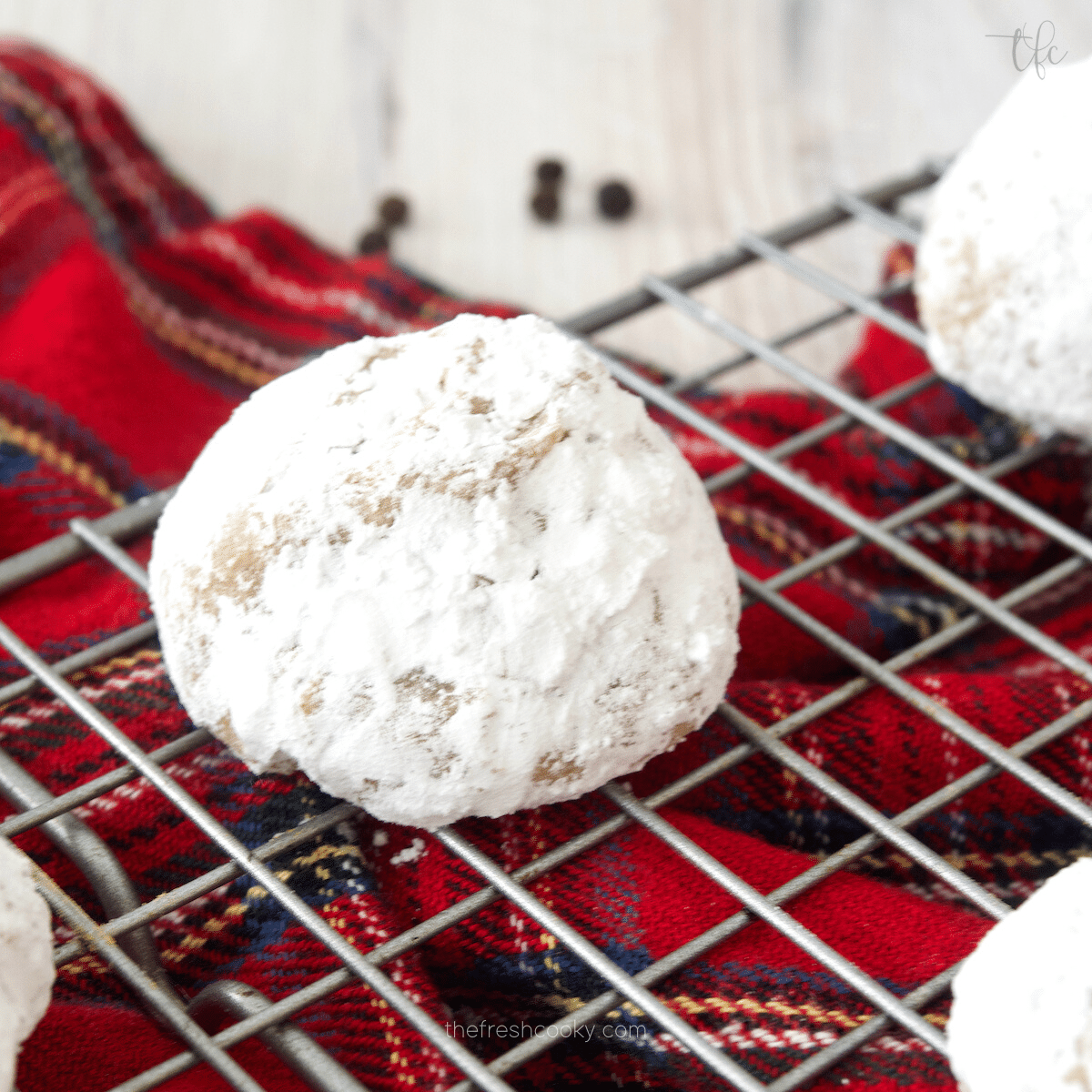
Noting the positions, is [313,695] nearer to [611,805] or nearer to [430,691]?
[430,691]

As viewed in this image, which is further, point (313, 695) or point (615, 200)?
point (615, 200)

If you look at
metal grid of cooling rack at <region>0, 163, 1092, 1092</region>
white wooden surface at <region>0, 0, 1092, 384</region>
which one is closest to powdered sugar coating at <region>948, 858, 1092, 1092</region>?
metal grid of cooling rack at <region>0, 163, 1092, 1092</region>

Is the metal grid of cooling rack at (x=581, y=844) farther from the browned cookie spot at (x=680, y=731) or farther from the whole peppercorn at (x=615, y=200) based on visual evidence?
the whole peppercorn at (x=615, y=200)

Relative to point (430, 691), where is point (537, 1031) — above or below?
below

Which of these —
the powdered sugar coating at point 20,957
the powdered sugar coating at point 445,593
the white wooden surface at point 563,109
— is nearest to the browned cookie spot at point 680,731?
the powdered sugar coating at point 445,593

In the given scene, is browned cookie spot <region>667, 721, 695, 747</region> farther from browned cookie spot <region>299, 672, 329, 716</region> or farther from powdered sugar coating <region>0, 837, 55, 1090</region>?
powdered sugar coating <region>0, 837, 55, 1090</region>

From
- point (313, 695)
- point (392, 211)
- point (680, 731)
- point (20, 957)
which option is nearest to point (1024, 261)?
point (680, 731)
